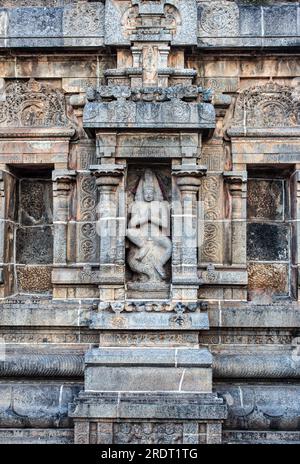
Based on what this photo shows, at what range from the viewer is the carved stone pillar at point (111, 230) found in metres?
8.82

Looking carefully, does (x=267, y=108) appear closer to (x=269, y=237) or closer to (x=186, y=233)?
(x=269, y=237)

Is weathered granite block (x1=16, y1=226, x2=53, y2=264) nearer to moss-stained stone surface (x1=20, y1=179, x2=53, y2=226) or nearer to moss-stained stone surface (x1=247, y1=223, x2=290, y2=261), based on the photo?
moss-stained stone surface (x1=20, y1=179, x2=53, y2=226)

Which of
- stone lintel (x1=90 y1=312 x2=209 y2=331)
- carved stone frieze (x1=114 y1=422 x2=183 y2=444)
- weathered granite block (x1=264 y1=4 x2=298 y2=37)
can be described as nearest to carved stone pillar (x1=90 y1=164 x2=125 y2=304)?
stone lintel (x1=90 y1=312 x2=209 y2=331)

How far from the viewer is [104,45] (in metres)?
9.37

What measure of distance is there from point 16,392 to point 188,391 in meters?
2.51

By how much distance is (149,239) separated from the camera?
905 centimetres

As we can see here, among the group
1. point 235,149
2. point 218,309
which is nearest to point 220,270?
point 218,309

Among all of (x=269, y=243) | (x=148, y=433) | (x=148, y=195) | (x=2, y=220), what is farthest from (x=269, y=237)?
(x=2, y=220)

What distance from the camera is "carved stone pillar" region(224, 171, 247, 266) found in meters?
9.51

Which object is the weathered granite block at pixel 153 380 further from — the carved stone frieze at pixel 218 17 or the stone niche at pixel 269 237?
the carved stone frieze at pixel 218 17

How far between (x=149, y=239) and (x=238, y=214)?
150 cm

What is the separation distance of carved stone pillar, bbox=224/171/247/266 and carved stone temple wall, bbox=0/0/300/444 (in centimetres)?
2

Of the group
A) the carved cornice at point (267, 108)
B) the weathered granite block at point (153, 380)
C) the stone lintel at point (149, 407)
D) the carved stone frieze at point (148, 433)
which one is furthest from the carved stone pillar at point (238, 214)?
the carved stone frieze at point (148, 433)
